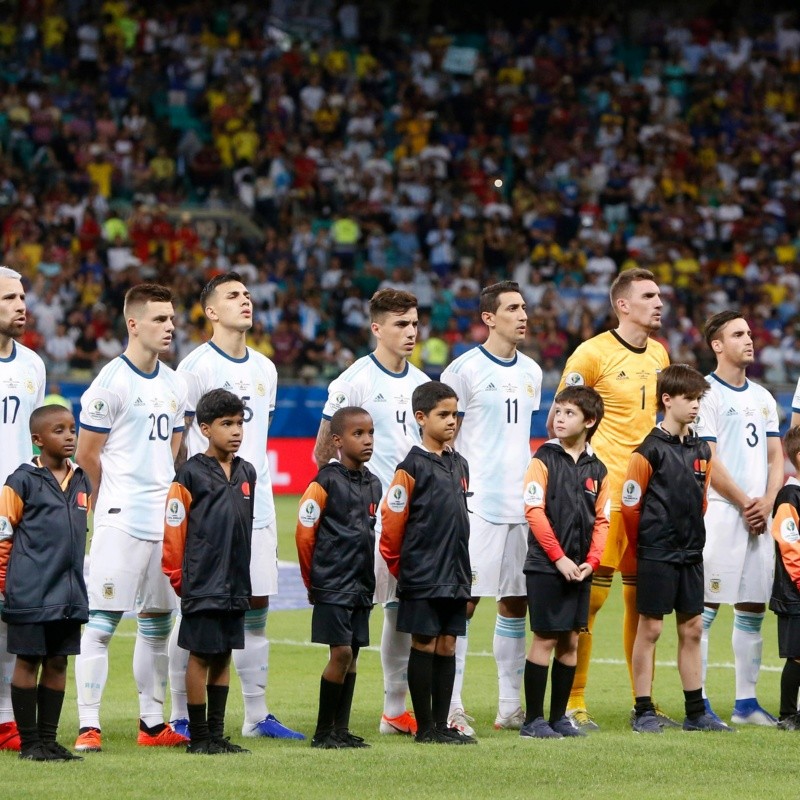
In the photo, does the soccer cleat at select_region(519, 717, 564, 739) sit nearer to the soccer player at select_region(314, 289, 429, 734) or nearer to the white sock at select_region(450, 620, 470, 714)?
the white sock at select_region(450, 620, 470, 714)

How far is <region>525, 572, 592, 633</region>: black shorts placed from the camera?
8031mm

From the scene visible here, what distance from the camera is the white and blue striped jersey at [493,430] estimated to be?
8.78m

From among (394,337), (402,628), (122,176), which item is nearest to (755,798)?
(402,628)

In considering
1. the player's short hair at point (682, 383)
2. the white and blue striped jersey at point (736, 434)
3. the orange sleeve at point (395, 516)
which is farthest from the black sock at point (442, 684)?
the white and blue striped jersey at point (736, 434)

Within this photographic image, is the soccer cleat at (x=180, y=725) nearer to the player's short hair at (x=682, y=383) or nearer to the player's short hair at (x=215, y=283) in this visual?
the player's short hair at (x=215, y=283)

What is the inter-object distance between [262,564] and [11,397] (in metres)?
1.55

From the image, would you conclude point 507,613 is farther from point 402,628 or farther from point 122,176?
point 122,176

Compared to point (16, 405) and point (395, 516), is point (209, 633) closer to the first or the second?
point (395, 516)

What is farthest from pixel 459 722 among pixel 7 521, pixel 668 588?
pixel 7 521

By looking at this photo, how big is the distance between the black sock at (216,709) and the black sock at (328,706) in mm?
511

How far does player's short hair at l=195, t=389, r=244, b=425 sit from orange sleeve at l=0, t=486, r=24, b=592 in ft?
3.12

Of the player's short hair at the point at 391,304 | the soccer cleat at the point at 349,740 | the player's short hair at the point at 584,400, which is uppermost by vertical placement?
the player's short hair at the point at 391,304

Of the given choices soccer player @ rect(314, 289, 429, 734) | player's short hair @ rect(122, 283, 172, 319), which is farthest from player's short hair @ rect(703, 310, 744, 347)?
player's short hair @ rect(122, 283, 172, 319)

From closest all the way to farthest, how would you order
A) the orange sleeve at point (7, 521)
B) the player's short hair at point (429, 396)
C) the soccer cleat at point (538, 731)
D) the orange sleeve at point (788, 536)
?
1. the orange sleeve at point (7, 521)
2. the player's short hair at point (429, 396)
3. the soccer cleat at point (538, 731)
4. the orange sleeve at point (788, 536)
